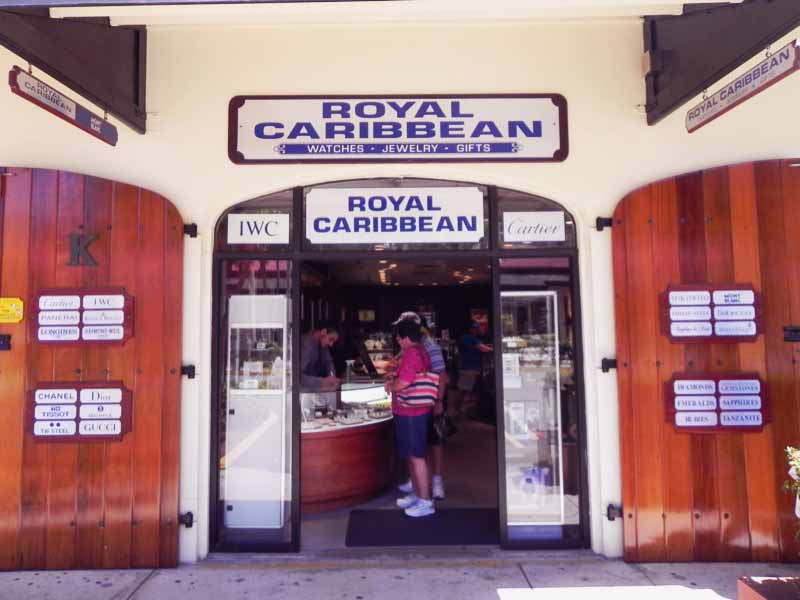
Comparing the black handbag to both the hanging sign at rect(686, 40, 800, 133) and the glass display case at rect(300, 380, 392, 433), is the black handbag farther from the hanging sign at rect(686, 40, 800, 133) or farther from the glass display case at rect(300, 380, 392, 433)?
the hanging sign at rect(686, 40, 800, 133)

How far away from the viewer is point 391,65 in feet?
13.4

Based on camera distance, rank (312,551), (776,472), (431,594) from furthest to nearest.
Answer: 1. (312,551)
2. (776,472)
3. (431,594)

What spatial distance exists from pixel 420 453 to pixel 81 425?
252 cm

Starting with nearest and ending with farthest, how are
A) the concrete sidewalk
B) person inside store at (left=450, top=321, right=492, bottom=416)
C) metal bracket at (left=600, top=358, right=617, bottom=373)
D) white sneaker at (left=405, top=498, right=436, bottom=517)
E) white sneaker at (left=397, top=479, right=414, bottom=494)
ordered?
the concrete sidewalk
metal bracket at (left=600, top=358, right=617, bottom=373)
white sneaker at (left=405, top=498, right=436, bottom=517)
white sneaker at (left=397, top=479, right=414, bottom=494)
person inside store at (left=450, top=321, right=492, bottom=416)

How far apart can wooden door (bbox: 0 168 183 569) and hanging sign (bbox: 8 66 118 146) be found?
48 centimetres

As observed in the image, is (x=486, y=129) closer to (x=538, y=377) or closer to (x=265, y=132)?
(x=265, y=132)

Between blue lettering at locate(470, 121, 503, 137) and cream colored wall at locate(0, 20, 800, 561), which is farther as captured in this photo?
blue lettering at locate(470, 121, 503, 137)

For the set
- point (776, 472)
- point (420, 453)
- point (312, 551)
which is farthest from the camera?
point (420, 453)

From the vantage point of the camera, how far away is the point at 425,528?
4.35 meters

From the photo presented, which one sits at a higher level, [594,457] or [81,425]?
[81,425]

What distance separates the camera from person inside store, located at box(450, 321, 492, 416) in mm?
9086

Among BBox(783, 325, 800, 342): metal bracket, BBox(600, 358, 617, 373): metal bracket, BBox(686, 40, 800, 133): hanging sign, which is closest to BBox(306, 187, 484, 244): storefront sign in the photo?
BBox(600, 358, 617, 373): metal bracket

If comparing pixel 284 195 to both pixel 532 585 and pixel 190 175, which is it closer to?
pixel 190 175

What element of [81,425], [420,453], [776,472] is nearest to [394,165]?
[420,453]
